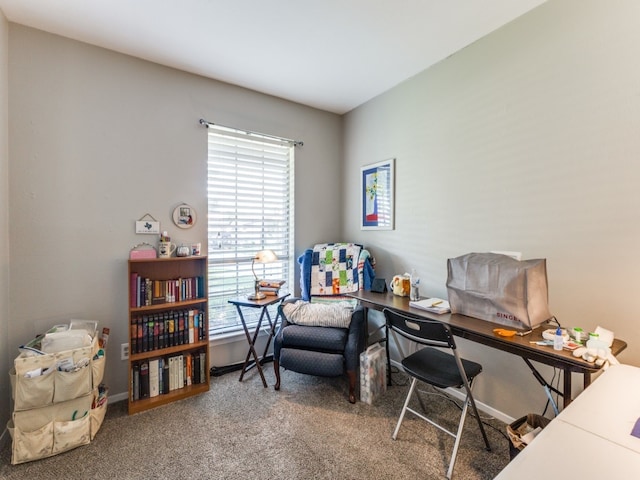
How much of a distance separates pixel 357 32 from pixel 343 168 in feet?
5.11

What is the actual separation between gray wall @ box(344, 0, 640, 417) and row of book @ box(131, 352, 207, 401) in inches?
80.9

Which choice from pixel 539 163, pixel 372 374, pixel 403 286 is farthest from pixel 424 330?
pixel 539 163

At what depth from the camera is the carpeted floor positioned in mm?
1574

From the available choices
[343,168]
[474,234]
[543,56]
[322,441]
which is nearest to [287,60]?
[343,168]

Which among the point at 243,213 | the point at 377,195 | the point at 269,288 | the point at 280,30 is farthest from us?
the point at 377,195

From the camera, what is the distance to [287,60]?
2.34m

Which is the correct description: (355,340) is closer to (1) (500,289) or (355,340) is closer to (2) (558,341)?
(1) (500,289)

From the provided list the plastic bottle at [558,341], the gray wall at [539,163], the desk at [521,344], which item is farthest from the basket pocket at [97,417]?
the plastic bottle at [558,341]

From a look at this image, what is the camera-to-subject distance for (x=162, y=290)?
7.47 feet

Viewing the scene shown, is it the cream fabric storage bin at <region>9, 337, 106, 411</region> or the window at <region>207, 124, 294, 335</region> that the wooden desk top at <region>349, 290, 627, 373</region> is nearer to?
the window at <region>207, 124, 294, 335</region>

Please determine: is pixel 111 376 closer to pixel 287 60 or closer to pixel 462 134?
pixel 287 60

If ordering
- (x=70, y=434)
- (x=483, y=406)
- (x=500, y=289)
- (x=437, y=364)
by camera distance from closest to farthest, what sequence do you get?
(x=500, y=289), (x=70, y=434), (x=437, y=364), (x=483, y=406)

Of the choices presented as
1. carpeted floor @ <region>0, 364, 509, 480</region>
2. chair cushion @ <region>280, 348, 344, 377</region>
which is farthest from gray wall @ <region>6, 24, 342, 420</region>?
chair cushion @ <region>280, 348, 344, 377</region>

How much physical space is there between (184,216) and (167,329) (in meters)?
0.95
